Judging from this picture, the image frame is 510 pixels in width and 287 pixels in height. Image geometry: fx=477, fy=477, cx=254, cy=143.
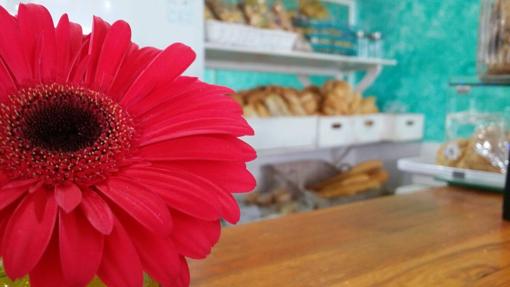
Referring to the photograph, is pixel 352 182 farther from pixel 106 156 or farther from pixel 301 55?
pixel 106 156

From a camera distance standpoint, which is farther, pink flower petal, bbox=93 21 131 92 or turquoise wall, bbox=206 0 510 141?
turquoise wall, bbox=206 0 510 141

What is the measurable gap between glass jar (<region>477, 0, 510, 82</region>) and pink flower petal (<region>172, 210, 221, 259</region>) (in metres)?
0.70

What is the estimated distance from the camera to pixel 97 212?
21 centimetres

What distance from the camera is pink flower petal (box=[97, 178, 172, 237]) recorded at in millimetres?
215

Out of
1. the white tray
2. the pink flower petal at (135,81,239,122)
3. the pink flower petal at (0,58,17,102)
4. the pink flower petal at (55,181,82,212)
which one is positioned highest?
the pink flower petal at (0,58,17,102)

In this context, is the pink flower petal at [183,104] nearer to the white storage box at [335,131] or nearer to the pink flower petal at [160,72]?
the pink flower petal at [160,72]

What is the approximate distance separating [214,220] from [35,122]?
106 millimetres

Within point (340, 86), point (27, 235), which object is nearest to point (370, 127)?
point (340, 86)

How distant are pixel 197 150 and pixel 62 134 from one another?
0.07 m

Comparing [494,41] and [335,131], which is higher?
[494,41]

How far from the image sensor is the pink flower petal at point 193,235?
0.23 metres

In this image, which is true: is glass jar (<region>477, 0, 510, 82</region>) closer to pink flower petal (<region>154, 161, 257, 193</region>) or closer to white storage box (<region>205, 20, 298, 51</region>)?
pink flower petal (<region>154, 161, 257, 193</region>)

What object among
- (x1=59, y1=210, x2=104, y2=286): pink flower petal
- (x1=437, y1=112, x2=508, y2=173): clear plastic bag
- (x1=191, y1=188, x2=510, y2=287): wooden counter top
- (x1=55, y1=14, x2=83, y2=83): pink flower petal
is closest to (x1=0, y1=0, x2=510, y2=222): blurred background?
(x1=437, y1=112, x2=508, y2=173): clear plastic bag

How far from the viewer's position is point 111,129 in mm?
261
